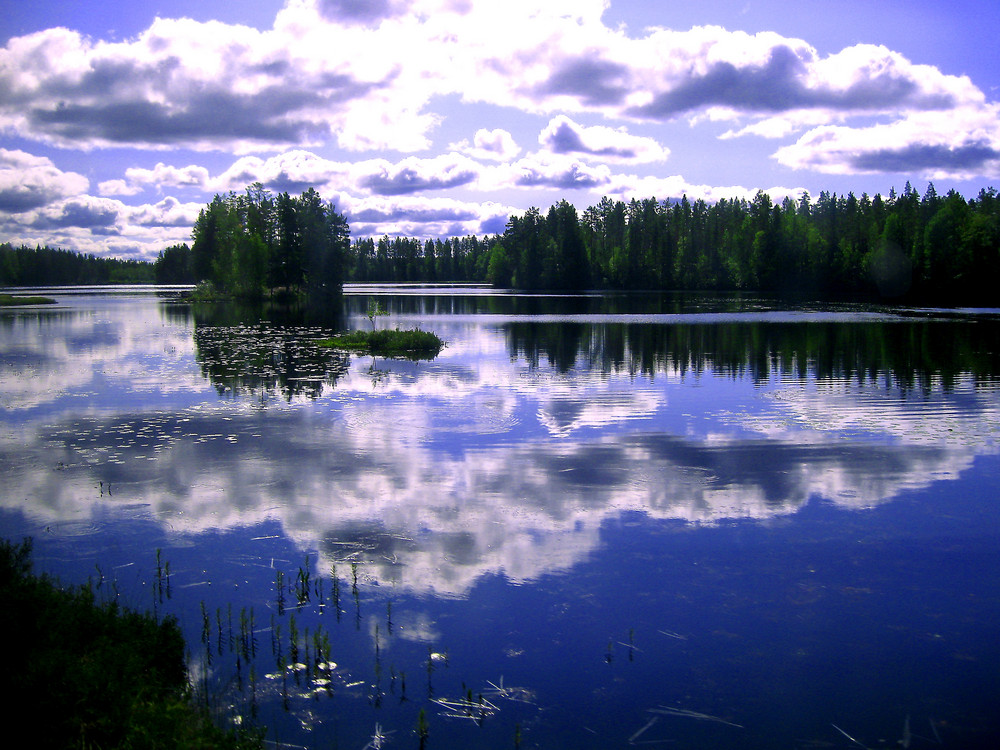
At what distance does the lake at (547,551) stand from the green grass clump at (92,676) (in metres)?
0.60

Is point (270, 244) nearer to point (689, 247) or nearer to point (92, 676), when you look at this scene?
point (689, 247)

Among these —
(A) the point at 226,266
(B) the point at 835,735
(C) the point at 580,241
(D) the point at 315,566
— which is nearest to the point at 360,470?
(D) the point at 315,566

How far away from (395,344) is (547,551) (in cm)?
3113

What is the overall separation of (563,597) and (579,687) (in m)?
2.12

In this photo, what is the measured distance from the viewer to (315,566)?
36.3 feet

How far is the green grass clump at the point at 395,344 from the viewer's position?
41156 mm

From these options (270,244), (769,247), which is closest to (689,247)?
(769,247)

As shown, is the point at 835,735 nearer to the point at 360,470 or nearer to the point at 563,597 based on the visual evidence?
the point at 563,597

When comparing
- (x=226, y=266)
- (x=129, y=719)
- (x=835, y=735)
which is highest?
(x=226, y=266)

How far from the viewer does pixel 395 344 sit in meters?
41.8

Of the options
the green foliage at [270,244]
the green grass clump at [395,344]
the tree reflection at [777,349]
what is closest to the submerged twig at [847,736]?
the tree reflection at [777,349]

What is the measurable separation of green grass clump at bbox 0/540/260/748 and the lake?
600 millimetres

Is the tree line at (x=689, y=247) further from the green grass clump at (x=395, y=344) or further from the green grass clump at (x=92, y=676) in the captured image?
the green grass clump at (x=92, y=676)

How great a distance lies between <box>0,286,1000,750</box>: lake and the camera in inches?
309
